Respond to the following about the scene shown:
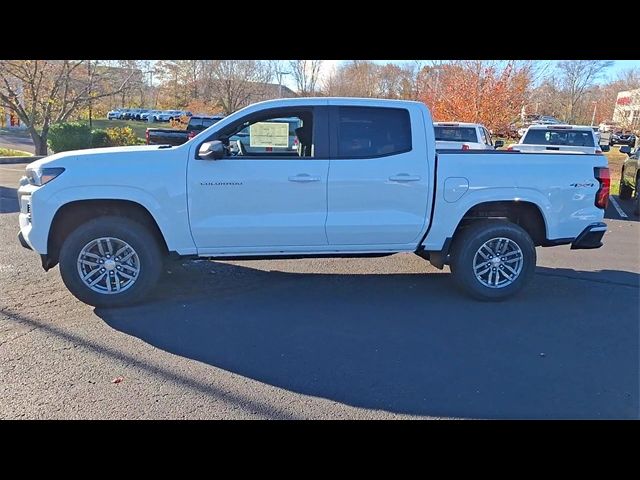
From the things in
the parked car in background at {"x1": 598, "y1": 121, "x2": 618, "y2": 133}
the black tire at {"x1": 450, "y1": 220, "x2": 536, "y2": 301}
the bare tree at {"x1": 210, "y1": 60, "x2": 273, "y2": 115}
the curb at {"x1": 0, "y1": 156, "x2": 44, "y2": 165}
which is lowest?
the black tire at {"x1": 450, "y1": 220, "x2": 536, "y2": 301}

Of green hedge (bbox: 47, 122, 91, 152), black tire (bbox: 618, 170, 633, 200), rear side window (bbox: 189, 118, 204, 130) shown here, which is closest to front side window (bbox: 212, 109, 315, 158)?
black tire (bbox: 618, 170, 633, 200)

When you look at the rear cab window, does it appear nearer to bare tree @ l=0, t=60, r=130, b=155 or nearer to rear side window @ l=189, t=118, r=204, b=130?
rear side window @ l=189, t=118, r=204, b=130

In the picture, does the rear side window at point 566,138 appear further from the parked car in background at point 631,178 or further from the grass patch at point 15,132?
the grass patch at point 15,132

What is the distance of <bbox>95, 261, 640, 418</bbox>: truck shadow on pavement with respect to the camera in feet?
10.3

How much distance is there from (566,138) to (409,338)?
11.0 meters

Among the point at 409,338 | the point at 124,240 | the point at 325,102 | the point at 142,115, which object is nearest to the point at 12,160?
the point at 124,240

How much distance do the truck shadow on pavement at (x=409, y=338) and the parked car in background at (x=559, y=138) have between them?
742 centimetres

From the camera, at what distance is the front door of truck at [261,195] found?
447cm

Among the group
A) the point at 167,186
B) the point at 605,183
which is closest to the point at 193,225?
the point at 167,186

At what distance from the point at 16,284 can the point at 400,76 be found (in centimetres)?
3540

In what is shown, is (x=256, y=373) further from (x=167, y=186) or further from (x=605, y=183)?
(x=605, y=183)

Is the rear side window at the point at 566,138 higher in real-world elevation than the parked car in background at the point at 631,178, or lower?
higher

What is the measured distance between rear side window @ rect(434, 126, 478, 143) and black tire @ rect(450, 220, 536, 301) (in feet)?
28.5

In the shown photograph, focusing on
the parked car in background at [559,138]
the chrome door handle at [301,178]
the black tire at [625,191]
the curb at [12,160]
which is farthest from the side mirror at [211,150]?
the curb at [12,160]
